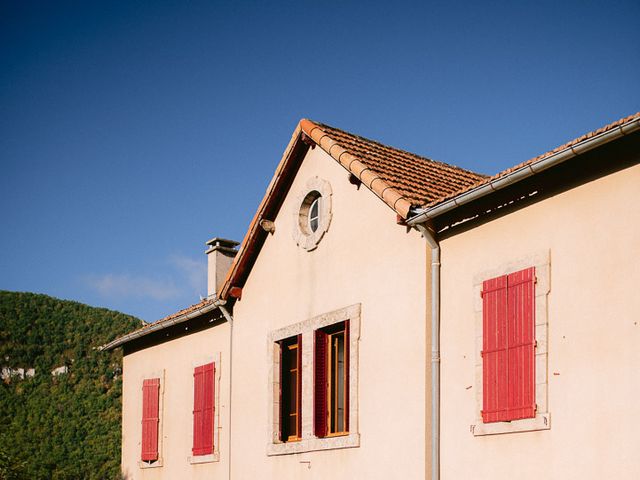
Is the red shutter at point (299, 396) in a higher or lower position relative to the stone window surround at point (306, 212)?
lower

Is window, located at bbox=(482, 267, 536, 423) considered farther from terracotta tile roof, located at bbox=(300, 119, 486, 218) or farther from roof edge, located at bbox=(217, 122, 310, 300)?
roof edge, located at bbox=(217, 122, 310, 300)

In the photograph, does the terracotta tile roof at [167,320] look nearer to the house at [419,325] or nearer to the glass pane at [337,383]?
the house at [419,325]

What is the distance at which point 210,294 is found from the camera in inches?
675

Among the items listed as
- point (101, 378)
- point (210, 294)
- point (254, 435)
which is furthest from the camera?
point (101, 378)

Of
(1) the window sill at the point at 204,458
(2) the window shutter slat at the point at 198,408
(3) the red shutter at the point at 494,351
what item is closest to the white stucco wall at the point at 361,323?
(1) the window sill at the point at 204,458

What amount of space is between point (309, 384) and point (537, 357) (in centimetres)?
420

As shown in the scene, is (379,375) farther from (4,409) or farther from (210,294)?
(4,409)

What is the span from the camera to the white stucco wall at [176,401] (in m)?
15.3

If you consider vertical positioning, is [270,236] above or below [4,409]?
above

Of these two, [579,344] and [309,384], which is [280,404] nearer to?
[309,384]

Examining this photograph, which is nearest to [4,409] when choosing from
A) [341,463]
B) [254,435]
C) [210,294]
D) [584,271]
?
[210,294]

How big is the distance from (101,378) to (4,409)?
14.0 feet

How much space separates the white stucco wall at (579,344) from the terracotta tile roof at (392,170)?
1487 millimetres

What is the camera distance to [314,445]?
Result: 12500mm
